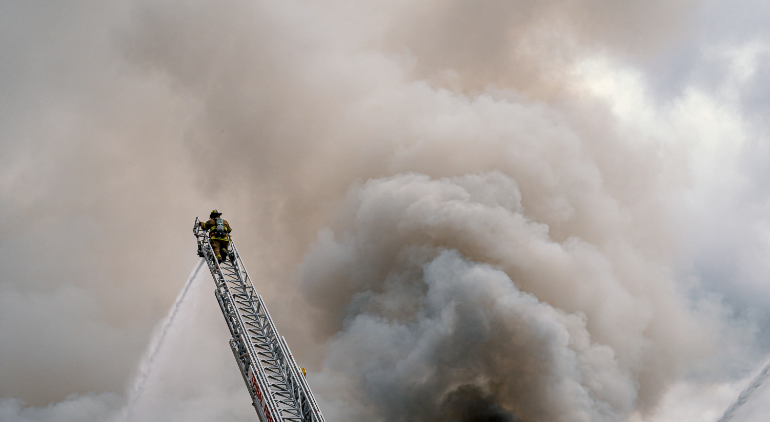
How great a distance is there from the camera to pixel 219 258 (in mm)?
33156

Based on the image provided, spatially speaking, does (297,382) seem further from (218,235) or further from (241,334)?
(218,235)

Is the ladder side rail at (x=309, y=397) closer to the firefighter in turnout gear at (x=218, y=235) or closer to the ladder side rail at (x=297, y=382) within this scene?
the ladder side rail at (x=297, y=382)

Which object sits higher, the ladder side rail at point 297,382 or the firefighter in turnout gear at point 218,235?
the firefighter in turnout gear at point 218,235

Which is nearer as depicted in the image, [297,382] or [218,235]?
[297,382]

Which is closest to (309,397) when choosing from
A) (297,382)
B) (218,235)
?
(297,382)

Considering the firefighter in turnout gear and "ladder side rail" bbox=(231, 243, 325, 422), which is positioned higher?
the firefighter in turnout gear

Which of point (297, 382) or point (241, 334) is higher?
point (241, 334)

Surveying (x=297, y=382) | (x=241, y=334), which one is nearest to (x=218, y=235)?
(x=241, y=334)

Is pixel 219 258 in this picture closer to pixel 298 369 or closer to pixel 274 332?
pixel 274 332

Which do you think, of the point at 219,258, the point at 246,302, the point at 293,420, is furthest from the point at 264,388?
the point at 219,258

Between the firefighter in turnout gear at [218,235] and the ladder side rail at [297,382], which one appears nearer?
the ladder side rail at [297,382]

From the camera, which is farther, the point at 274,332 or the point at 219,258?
the point at 219,258

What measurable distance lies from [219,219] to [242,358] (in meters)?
7.43

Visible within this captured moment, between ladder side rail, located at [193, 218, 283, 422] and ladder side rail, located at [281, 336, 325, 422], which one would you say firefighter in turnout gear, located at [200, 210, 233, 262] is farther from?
ladder side rail, located at [281, 336, 325, 422]
